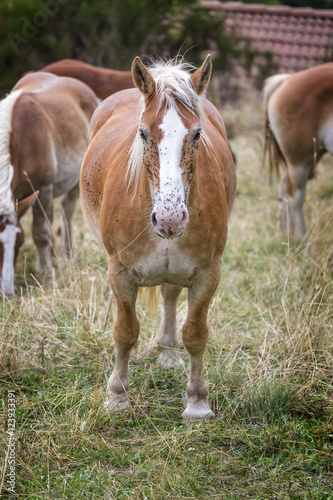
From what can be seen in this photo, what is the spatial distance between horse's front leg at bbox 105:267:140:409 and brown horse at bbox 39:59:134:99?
420 centimetres

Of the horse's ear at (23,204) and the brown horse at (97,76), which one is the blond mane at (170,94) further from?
the brown horse at (97,76)

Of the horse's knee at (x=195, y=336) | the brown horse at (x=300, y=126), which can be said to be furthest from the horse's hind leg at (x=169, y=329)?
the brown horse at (x=300, y=126)

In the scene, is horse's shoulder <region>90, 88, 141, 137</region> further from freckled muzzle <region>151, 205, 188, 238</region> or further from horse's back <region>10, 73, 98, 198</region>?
freckled muzzle <region>151, 205, 188, 238</region>

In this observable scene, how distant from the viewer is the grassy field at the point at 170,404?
248 centimetres

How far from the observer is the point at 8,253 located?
14.1 ft

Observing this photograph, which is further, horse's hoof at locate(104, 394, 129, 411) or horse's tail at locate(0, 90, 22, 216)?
horse's tail at locate(0, 90, 22, 216)

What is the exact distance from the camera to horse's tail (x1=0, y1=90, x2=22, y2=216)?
14.0 ft

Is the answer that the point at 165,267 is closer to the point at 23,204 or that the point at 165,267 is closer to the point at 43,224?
the point at 23,204

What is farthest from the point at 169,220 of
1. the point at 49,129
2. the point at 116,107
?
the point at 49,129

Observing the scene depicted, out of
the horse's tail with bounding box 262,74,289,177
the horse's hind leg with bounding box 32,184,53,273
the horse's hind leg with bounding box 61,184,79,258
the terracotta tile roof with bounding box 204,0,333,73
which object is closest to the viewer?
the horse's hind leg with bounding box 32,184,53,273

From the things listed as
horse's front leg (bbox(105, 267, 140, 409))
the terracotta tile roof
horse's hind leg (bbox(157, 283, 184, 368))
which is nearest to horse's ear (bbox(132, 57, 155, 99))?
horse's front leg (bbox(105, 267, 140, 409))

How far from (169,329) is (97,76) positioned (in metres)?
4.10

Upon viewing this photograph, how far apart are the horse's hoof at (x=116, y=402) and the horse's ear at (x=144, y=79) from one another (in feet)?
5.39

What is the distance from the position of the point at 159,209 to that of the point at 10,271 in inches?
92.9
